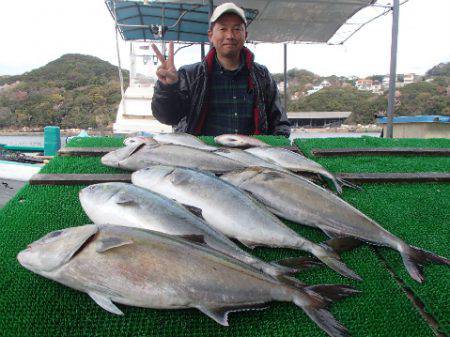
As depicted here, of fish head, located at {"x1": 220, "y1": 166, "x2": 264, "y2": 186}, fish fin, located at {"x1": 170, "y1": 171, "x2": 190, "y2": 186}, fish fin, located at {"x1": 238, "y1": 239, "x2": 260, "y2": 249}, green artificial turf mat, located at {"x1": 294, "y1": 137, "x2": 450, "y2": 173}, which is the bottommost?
fish fin, located at {"x1": 238, "y1": 239, "x2": 260, "y2": 249}

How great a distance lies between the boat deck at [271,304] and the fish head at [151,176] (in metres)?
0.42

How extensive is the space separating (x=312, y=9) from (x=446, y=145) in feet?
18.9

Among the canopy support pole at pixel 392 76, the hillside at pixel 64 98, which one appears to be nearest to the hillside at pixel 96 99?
Result: the hillside at pixel 64 98

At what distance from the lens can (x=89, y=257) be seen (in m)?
1.42

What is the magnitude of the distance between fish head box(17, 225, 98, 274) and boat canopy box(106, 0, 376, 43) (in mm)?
6733

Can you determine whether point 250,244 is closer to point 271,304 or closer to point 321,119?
point 271,304

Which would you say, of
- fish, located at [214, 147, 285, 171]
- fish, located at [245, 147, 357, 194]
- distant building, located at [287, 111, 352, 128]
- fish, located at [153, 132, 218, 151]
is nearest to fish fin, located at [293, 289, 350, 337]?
fish, located at [245, 147, 357, 194]

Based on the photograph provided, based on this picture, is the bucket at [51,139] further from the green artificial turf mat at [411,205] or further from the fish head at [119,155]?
the green artificial turf mat at [411,205]

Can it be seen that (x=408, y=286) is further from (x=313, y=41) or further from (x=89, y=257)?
(x=313, y=41)

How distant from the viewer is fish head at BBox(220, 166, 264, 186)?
237cm

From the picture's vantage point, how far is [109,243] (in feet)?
4.74

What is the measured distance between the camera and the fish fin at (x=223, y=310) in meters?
1.31

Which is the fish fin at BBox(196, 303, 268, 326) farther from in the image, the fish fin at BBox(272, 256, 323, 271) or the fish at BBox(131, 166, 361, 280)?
the fish at BBox(131, 166, 361, 280)

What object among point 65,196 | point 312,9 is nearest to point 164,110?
point 65,196
